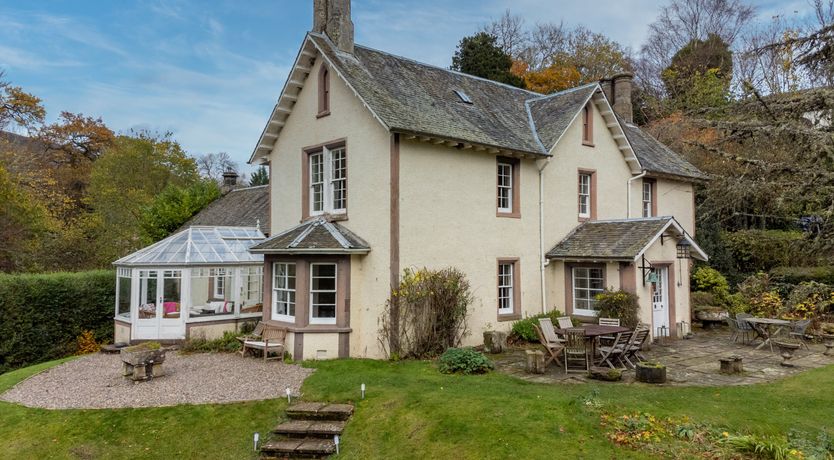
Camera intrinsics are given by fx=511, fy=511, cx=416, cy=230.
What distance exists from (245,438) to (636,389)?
25.7 feet

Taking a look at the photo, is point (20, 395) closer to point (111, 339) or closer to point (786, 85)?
point (111, 339)

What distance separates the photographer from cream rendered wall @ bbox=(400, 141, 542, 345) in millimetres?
14648

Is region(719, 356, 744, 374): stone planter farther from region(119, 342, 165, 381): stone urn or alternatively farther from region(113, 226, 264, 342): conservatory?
region(113, 226, 264, 342): conservatory

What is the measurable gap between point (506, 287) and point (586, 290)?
2.86m

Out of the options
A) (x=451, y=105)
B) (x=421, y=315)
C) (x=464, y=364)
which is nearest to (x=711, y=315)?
(x=421, y=315)

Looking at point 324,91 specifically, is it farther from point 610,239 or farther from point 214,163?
point 214,163

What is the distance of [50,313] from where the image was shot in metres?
17.8

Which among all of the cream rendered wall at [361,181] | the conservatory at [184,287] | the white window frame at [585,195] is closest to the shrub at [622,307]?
the white window frame at [585,195]

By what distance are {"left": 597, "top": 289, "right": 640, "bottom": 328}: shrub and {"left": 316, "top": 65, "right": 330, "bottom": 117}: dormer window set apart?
10708mm

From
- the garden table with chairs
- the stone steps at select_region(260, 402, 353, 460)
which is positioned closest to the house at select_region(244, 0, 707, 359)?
the garden table with chairs

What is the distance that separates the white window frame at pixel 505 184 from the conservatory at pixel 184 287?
9028 mm

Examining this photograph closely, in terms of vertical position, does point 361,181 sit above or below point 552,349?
above

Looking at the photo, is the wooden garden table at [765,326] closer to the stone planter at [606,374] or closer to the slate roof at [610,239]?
the slate roof at [610,239]

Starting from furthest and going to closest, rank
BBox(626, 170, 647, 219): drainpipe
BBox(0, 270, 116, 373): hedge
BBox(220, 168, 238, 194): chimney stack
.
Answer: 1. BBox(220, 168, 238, 194): chimney stack
2. BBox(626, 170, 647, 219): drainpipe
3. BBox(0, 270, 116, 373): hedge
